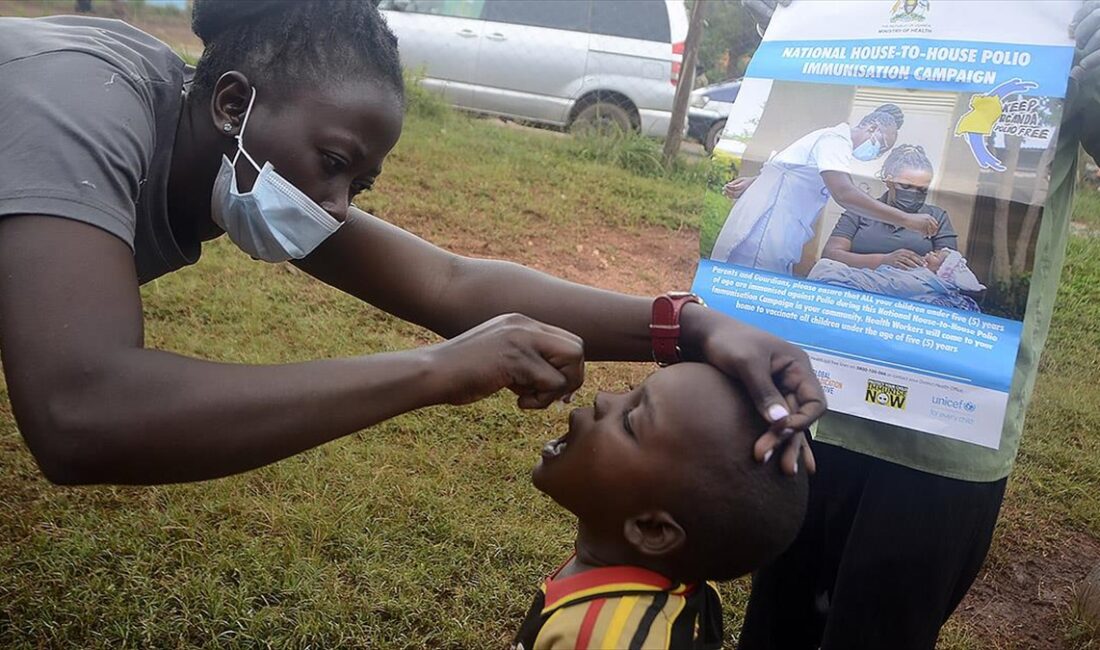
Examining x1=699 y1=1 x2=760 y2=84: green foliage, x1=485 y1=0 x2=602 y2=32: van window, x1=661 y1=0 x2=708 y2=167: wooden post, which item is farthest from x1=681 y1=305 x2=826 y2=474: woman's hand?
x1=699 y1=1 x2=760 y2=84: green foliage

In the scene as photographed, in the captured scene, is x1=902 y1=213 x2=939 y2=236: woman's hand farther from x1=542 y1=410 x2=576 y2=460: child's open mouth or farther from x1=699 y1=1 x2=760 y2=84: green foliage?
x1=699 y1=1 x2=760 y2=84: green foliage

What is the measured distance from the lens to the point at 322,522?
3.05 m

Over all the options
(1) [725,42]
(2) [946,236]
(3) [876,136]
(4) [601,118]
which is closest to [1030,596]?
(2) [946,236]

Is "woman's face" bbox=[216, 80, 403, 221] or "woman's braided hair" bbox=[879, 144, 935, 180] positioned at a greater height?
"woman's braided hair" bbox=[879, 144, 935, 180]

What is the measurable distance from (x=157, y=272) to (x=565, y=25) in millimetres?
8158

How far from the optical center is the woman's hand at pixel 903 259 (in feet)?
6.17

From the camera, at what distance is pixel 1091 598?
123 inches

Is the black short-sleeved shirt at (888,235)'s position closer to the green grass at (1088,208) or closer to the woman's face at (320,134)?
the woman's face at (320,134)

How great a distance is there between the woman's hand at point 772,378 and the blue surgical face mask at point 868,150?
18.9 inches

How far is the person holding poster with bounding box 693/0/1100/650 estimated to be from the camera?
5.85 feet

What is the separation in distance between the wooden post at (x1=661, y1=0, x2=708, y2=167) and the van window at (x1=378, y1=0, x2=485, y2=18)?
2.45 meters

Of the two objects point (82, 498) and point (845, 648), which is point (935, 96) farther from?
point (82, 498)

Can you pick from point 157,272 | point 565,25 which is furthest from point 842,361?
point 565,25

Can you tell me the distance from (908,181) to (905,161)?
4cm
